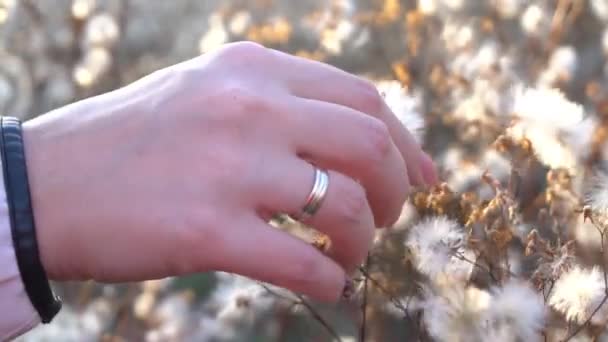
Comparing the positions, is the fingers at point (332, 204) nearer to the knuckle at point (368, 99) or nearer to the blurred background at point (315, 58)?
the knuckle at point (368, 99)

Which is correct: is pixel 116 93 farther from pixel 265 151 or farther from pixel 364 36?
pixel 364 36

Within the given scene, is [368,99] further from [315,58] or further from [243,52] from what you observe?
[315,58]

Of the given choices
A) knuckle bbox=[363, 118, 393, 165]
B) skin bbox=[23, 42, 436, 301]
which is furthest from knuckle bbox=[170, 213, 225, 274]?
knuckle bbox=[363, 118, 393, 165]

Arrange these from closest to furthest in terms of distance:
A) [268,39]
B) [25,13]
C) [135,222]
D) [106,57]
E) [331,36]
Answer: [135,222] → [331,36] → [268,39] → [106,57] → [25,13]

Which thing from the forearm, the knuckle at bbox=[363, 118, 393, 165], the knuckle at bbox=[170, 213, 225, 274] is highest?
the knuckle at bbox=[363, 118, 393, 165]

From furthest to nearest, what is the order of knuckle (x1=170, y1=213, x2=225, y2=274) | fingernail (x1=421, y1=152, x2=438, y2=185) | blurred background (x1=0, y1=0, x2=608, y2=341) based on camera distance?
blurred background (x1=0, y1=0, x2=608, y2=341) → fingernail (x1=421, y1=152, x2=438, y2=185) → knuckle (x1=170, y1=213, x2=225, y2=274)

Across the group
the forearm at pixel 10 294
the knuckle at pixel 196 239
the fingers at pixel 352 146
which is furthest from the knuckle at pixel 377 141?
the forearm at pixel 10 294

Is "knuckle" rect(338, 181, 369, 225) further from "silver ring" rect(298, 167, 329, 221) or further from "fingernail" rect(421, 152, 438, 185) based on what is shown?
"fingernail" rect(421, 152, 438, 185)

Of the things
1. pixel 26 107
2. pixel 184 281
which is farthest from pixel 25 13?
pixel 184 281
